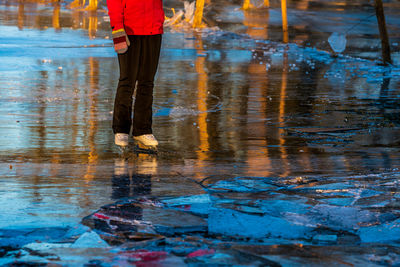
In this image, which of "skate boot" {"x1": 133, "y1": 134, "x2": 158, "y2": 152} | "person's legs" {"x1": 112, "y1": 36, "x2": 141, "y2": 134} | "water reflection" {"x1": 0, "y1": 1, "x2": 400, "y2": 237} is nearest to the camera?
"water reflection" {"x1": 0, "y1": 1, "x2": 400, "y2": 237}

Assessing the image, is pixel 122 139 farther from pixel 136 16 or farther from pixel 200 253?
pixel 200 253

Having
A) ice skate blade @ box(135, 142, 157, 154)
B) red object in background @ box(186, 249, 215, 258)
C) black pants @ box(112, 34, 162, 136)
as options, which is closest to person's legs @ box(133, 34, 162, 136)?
black pants @ box(112, 34, 162, 136)

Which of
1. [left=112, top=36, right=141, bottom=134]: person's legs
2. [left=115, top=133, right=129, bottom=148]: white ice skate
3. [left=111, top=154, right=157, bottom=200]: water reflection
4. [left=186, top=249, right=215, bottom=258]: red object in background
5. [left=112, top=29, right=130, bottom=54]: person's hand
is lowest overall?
[left=111, top=154, right=157, bottom=200]: water reflection

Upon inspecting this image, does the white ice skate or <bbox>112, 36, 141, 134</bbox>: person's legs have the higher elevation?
<bbox>112, 36, 141, 134</bbox>: person's legs

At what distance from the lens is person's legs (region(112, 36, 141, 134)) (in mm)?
6555

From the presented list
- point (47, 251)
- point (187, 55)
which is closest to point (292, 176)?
point (47, 251)

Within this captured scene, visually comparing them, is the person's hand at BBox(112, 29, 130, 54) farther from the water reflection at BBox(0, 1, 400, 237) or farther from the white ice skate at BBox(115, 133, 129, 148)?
the water reflection at BBox(0, 1, 400, 237)

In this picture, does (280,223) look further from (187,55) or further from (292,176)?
(187,55)

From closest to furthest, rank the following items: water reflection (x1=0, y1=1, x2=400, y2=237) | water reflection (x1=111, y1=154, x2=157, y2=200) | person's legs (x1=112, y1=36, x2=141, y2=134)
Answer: water reflection (x1=111, y1=154, x2=157, y2=200), water reflection (x1=0, y1=1, x2=400, y2=237), person's legs (x1=112, y1=36, x2=141, y2=134)

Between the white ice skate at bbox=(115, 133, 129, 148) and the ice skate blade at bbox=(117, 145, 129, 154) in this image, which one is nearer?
the ice skate blade at bbox=(117, 145, 129, 154)

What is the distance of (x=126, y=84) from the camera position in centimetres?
669

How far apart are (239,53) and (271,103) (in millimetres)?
6276

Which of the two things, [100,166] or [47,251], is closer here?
[47,251]

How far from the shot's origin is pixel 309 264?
352 cm
